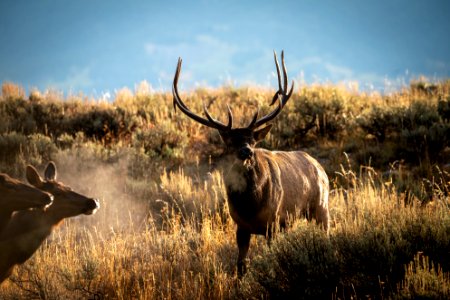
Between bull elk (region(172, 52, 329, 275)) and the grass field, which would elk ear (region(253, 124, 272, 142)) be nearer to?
bull elk (region(172, 52, 329, 275))

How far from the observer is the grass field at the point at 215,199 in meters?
4.49

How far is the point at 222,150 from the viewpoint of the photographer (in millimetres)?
12531

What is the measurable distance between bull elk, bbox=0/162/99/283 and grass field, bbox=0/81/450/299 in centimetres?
83

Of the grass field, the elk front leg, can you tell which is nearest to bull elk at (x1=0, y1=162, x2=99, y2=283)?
the grass field

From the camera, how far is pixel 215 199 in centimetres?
868

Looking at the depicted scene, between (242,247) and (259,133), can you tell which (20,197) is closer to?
(242,247)

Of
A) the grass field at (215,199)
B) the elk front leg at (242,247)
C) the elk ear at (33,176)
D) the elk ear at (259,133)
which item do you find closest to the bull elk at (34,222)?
the elk ear at (33,176)

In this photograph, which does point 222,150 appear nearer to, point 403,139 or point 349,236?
point 403,139

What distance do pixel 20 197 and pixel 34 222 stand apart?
1.82 ft

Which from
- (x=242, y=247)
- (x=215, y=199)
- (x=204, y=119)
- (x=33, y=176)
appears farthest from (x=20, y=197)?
(x=215, y=199)

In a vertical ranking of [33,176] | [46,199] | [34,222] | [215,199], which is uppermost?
[33,176]

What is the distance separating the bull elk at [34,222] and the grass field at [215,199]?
828 millimetres

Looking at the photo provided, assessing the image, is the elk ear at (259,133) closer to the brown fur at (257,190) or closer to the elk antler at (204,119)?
the brown fur at (257,190)

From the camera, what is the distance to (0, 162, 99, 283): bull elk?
4.29 m
